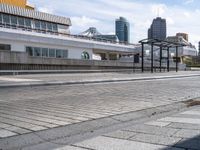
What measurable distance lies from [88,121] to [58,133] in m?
1.33

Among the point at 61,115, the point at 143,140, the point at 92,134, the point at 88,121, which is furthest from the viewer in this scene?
the point at 61,115

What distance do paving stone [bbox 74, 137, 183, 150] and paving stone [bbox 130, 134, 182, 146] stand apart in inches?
7.9

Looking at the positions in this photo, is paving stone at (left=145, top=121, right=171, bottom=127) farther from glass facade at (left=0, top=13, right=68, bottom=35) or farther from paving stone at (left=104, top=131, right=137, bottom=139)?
glass facade at (left=0, top=13, right=68, bottom=35)

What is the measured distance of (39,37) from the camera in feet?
189

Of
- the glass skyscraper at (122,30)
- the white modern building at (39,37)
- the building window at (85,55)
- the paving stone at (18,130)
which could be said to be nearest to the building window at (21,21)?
the white modern building at (39,37)

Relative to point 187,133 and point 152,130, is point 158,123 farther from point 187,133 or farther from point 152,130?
point 187,133

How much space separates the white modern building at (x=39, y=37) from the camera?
54.0m

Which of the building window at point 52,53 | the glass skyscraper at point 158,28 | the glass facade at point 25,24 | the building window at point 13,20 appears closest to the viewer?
the glass facade at point 25,24

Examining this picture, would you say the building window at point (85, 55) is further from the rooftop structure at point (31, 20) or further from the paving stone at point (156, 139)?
the paving stone at point (156, 139)

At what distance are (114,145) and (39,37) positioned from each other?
176 feet

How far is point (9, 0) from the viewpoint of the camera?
2832 inches

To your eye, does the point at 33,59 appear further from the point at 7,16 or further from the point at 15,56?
the point at 7,16

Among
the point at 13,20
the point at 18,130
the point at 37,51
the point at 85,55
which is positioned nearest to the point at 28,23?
the point at 13,20

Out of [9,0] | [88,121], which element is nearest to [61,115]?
[88,121]
